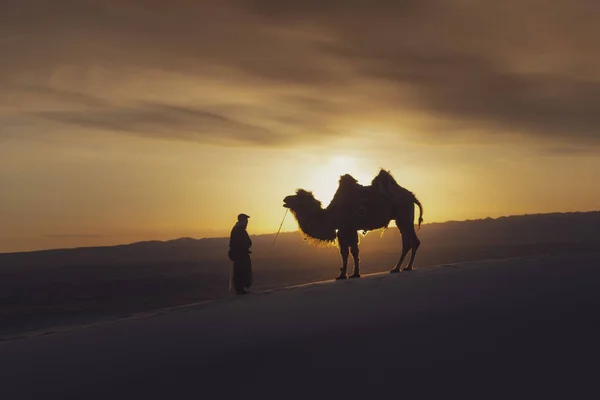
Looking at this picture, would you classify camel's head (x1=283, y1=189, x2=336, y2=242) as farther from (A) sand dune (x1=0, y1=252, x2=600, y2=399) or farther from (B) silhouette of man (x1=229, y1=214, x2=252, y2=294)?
(A) sand dune (x1=0, y1=252, x2=600, y2=399)

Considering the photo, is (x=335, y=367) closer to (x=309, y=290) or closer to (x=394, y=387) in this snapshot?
(x=394, y=387)

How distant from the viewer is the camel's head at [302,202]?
17712 mm

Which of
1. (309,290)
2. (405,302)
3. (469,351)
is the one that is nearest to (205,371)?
(469,351)

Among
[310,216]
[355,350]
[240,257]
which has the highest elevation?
[310,216]

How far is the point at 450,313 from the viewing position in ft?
21.4

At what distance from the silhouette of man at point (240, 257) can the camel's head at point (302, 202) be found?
292 cm

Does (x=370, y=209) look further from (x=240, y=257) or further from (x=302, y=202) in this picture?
(x=240, y=257)

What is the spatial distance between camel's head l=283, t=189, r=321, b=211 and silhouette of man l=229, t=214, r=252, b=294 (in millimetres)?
2924

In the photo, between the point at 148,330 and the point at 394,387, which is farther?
the point at 148,330

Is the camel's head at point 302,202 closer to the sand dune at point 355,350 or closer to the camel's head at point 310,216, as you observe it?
the camel's head at point 310,216

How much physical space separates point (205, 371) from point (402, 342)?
1.77 m

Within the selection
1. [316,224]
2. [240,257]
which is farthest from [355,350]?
[316,224]

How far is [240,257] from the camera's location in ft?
49.7

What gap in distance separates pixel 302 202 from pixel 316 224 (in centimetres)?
76
